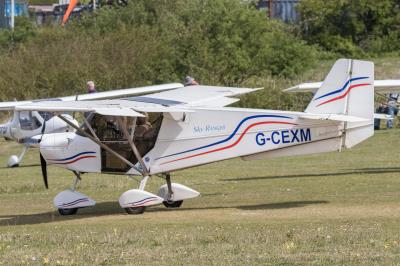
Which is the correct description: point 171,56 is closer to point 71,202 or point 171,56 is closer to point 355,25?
point 355,25

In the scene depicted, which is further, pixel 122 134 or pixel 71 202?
pixel 71 202

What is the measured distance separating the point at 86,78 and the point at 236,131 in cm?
2659

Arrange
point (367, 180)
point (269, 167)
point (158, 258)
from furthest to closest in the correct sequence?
point (269, 167)
point (367, 180)
point (158, 258)

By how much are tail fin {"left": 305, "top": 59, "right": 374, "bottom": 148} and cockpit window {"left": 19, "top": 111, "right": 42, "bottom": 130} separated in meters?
13.6

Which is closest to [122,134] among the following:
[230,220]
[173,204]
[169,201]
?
[169,201]

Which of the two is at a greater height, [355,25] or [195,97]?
[195,97]

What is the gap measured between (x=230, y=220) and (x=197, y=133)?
1751mm

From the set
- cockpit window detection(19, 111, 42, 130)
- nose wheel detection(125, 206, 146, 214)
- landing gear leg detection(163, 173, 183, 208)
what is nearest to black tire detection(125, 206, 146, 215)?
nose wheel detection(125, 206, 146, 214)

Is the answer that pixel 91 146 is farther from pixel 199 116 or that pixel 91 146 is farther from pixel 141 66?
pixel 141 66

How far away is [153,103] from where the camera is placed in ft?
50.3

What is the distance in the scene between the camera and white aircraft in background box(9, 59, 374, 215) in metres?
14.7

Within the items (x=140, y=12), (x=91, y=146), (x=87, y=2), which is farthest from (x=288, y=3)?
(x=91, y=146)

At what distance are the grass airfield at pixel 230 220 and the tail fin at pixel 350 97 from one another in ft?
3.58

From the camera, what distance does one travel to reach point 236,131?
1477 centimetres
